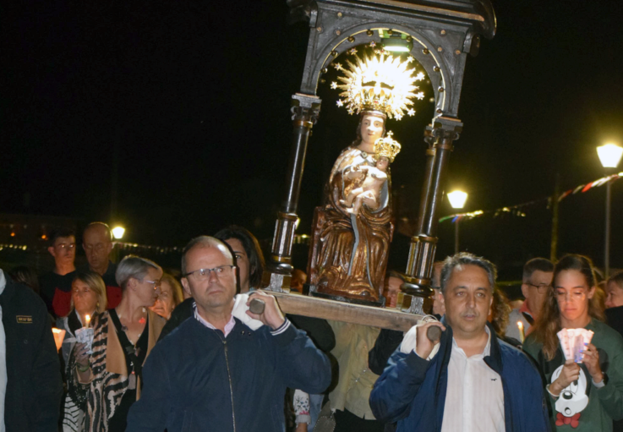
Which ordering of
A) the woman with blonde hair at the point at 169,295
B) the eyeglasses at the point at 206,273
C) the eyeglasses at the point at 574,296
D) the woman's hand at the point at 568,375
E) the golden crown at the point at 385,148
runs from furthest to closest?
1. the woman with blonde hair at the point at 169,295
2. the golden crown at the point at 385,148
3. the eyeglasses at the point at 574,296
4. the woman's hand at the point at 568,375
5. the eyeglasses at the point at 206,273

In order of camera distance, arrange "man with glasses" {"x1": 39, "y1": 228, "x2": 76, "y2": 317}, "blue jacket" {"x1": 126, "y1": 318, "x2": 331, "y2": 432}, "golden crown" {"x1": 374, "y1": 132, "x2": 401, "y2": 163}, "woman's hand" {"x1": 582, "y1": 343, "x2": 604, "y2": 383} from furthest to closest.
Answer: "man with glasses" {"x1": 39, "y1": 228, "x2": 76, "y2": 317} < "golden crown" {"x1": 374, "y1": 132, "x2": 401, "y2": 163} < "woman's hand" {"x1": 582, "y1": 343, "x2": 604, "y2": 383} < "blue jacket" {"x1": 126, "y1": 318, "x2": 331, "y2": 432}

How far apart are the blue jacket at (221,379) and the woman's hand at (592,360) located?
1511 millimetres

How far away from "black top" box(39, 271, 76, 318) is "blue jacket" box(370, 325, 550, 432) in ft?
14.8

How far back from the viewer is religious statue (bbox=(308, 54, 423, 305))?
5465 millimetres

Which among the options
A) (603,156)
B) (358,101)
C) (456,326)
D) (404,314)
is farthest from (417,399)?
(603,156)

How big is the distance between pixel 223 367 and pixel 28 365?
4.48ft

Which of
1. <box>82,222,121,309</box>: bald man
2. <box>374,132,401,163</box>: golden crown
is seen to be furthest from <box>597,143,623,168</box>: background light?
<box>82,222,121,309</box>: bald man

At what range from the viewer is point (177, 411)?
3285 millimetres

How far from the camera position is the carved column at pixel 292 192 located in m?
5.10

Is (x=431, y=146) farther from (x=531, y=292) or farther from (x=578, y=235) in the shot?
(x=578, y=235)

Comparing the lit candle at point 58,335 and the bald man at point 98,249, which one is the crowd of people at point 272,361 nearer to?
the lit candle at point 58,335

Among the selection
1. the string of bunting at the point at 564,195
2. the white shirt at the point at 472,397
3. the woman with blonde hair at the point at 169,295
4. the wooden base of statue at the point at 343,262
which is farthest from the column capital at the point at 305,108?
the string of bunting at the point at 564,195

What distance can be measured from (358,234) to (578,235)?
1377cm

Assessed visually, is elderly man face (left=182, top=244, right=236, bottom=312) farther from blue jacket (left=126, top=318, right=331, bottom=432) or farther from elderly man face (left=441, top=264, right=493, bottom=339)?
elderly man face (left=441, top=264, right=493, bottom=339)
